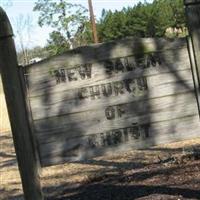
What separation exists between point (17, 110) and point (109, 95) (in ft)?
2.25

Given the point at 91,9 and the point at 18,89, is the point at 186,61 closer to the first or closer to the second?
the point at 18,89

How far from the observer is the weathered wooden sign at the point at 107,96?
14.3ft

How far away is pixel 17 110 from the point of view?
13.7 feet

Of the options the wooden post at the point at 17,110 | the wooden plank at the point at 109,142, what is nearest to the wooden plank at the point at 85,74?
the wooden post at the point at 17,110

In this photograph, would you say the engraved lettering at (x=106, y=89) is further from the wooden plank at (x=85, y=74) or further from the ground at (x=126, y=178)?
Result: the ground at (x=126, y=178)

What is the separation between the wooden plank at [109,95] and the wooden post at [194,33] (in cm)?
5

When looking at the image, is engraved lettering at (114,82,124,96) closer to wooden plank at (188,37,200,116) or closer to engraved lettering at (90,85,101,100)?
engraved lettering at (90,85,101,100)

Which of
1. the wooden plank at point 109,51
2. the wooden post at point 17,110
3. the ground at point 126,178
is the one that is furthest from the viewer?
the ground at point 126,178

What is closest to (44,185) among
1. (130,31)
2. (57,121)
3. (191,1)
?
(57,121)

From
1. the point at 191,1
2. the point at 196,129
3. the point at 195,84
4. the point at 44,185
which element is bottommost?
the point at 44,185

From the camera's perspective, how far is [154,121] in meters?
4.48

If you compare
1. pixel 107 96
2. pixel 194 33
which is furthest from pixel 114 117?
pixel 194 33

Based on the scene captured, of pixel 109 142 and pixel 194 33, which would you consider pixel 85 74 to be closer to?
pixel 109 142

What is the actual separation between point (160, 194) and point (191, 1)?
223cm
